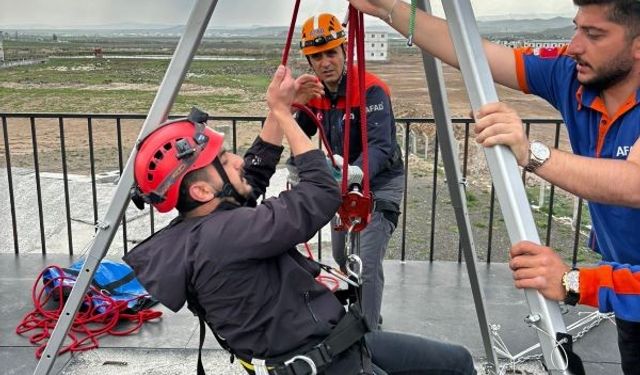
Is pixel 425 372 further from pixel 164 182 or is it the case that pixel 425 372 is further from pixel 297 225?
pixel 164 182

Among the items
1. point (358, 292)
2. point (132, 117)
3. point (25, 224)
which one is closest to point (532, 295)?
point (358, 292)

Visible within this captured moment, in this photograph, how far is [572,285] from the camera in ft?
4.44

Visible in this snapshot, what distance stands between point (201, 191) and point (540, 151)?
3.17ft

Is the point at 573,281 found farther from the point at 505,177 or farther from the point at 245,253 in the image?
the point at 245,253

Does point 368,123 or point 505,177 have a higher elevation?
point 505,177

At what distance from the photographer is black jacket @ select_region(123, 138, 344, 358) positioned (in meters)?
1.69

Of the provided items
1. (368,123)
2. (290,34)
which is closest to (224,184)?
(290,34)

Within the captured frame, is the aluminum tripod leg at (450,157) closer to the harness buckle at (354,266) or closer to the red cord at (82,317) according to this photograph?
the harness buckle at (354,266)

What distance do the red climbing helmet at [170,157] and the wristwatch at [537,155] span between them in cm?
90

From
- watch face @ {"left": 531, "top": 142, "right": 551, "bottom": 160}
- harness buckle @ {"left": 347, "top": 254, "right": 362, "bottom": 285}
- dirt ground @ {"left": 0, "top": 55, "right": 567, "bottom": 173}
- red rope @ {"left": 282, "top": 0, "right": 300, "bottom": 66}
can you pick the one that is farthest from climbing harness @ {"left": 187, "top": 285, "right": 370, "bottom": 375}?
dirt ground @ {"left": 0, "top": 55, "right": 567, "bottom": 173}

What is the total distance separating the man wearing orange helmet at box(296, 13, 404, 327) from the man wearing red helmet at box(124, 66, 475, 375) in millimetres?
1399

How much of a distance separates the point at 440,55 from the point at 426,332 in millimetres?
2194

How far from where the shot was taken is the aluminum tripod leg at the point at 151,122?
78.3 inches

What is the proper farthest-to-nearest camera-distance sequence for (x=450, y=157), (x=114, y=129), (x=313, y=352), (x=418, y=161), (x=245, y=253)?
1. (x=114, y=129)
2. (x=418, y=161)
3. (x=450, y=157)
4. (x=313, y=352)
5. (x=245, y=253)
